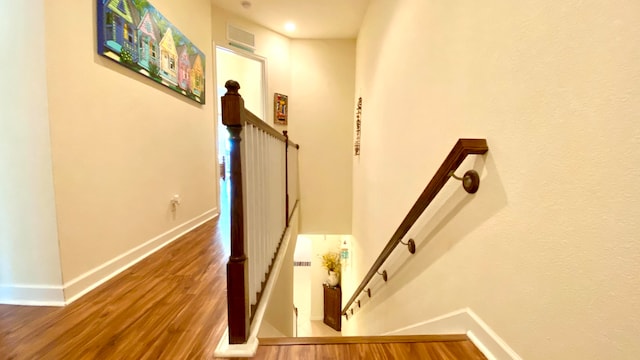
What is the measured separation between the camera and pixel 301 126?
15.8ft

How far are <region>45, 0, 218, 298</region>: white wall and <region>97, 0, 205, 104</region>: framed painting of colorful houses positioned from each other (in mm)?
66

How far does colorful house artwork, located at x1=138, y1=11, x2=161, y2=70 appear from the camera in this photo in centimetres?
210

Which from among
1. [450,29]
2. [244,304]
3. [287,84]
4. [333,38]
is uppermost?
[333,38]

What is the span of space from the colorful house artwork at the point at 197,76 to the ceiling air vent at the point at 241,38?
0.96 metres

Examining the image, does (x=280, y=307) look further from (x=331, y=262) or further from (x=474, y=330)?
(x=331, y=262)

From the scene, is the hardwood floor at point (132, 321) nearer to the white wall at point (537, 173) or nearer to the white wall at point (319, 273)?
the white wall at point (537, 173)

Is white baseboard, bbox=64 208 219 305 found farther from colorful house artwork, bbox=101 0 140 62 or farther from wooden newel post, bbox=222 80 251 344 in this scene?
colorful house artwork, bbox=101 0 140 62

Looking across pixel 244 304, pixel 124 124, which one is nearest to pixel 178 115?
pixel 124 124

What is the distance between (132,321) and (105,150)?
3.62 ft

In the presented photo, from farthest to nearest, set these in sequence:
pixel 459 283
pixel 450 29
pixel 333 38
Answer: pixel 333 38 → pixel 450 29 → pixel 459 283

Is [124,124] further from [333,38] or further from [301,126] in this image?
[333,38]

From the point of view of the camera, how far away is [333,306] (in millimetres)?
6410

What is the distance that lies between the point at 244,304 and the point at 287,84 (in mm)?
4185

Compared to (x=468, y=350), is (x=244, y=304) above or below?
above
